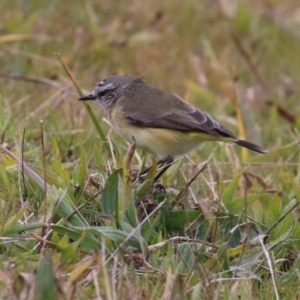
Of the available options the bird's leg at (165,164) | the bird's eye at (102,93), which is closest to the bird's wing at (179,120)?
the bird's leg at (165,164)

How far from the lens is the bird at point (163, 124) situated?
4.70 meters

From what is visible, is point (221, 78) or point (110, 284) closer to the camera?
point (110, 284)

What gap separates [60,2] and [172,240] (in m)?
5.25

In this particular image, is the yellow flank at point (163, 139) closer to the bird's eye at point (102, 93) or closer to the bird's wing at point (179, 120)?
the bird's wing at point (179, 120)

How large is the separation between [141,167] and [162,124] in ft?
2.07

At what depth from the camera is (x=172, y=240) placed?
3.57 metres

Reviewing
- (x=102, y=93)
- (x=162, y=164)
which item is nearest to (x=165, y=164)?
(x=162, y=164)

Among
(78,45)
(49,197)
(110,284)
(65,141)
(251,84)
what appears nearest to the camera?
(110,284)

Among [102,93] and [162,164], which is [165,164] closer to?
[162,164]

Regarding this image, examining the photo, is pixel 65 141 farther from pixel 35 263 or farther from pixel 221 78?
pixel 221 78

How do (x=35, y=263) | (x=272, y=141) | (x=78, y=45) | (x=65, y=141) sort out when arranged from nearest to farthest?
(x=35, y=263)
(x=65, y=141)
(x=272, y=141)
(x=78, y=45)

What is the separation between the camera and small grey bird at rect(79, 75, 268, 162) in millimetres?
4707

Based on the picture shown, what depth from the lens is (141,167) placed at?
4262mm

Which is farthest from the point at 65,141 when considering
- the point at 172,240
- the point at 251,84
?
the point at 251,84
